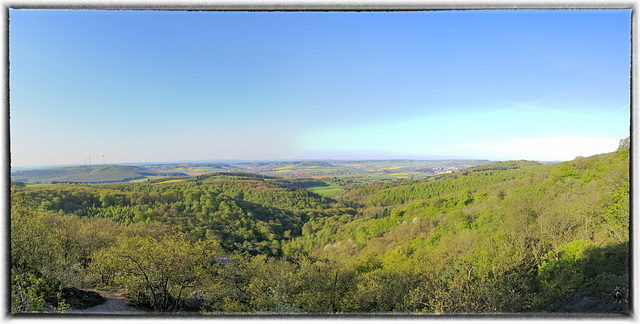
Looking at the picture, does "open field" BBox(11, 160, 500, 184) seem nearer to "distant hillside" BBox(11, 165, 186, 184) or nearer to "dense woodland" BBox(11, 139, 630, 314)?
"distant hillside" BBox(11, 165, 186, 184)

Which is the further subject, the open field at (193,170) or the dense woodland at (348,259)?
the open field at (193,170)

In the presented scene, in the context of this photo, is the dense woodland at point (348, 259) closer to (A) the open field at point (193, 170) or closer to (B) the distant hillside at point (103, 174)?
(B) the distant hillside at point (103, 174)

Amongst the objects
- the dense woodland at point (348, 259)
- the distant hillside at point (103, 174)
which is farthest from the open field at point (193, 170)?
the dense woodland at point (348, 259)

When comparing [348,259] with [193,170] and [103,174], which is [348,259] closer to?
[193,170]

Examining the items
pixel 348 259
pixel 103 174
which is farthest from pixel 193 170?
pixel 348 259

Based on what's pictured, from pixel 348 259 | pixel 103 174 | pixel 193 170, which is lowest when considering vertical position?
pixel 348 259

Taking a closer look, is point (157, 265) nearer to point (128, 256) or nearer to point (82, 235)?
point (128, 256)

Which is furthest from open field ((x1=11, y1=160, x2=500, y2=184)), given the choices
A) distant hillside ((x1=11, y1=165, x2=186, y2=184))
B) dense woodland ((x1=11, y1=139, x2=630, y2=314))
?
dense woodland ((x1=11, y1=139, x2=630, y2=314))

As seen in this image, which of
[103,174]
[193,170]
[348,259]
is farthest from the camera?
[103,174]

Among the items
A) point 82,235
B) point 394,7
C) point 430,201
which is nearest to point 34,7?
point 394,7
